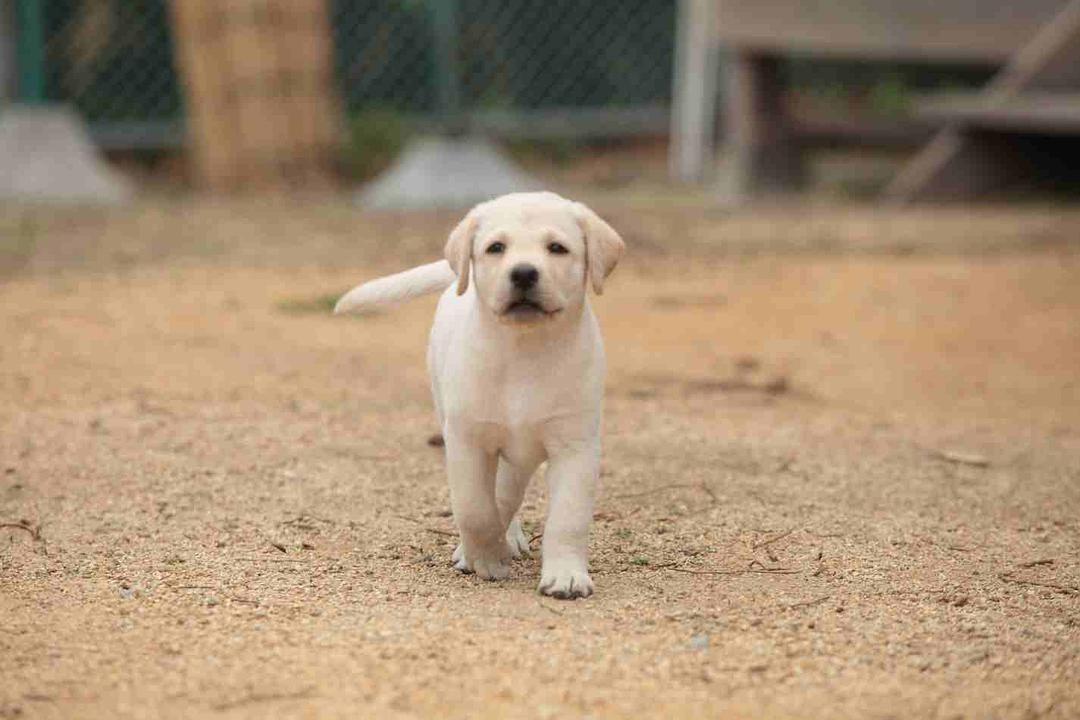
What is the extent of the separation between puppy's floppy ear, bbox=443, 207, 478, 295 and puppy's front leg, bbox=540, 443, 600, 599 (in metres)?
0.41

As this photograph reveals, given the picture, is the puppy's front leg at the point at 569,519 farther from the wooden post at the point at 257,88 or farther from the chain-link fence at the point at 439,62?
the chain-link fence at the point at 439,62

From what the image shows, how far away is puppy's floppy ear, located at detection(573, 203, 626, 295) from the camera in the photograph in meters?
3.30

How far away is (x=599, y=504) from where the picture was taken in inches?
160

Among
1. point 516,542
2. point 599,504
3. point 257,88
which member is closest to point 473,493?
point 516,542

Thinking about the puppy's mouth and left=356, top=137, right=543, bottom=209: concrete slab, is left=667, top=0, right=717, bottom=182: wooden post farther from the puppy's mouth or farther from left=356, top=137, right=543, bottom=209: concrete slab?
the puppy's mouth

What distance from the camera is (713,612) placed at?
126 inches

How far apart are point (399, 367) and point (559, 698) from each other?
298cm

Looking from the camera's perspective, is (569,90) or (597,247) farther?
(569,90)

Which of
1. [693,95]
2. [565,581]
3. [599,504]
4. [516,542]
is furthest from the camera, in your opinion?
[693,95]

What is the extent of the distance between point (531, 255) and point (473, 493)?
524mm

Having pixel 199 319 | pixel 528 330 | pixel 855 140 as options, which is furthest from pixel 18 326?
pixel 855 140

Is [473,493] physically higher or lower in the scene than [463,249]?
lower

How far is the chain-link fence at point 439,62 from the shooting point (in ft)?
36.8

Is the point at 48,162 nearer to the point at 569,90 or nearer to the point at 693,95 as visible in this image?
the point at 569,90
